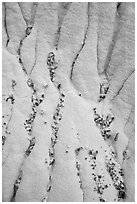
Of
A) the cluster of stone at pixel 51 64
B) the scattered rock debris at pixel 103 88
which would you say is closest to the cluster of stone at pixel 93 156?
the scattered rock debris at pixel 103 88

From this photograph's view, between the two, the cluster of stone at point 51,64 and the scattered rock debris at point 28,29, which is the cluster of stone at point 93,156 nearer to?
the cluster of stone at point 51,64

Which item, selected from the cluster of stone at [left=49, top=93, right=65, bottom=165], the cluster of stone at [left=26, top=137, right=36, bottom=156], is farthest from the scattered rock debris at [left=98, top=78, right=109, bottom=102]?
the cluster of stone at [left=26, top=137, right=36, bottom=156]

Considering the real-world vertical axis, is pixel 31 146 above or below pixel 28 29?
below

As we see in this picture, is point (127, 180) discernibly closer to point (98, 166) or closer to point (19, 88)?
point (98, 166)

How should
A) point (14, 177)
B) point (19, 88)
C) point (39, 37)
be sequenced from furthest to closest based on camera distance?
point (39, 37), point (19, 88), point (14, 177)

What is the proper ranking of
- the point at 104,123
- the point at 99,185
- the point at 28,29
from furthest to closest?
1. the point at 28,29
2. the point at 104,123
3. the point at 99,185

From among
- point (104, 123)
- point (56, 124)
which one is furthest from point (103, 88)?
point (56, 124)

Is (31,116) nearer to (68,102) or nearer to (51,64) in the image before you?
(68,102)

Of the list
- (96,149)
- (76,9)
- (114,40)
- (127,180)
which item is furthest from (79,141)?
(76,9)
